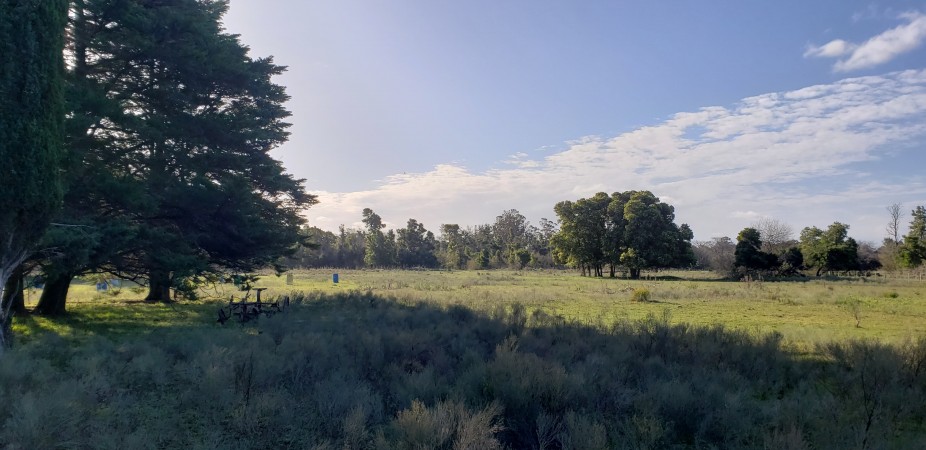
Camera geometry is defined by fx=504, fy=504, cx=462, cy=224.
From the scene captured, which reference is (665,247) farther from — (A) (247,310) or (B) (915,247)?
(A) (247,310)

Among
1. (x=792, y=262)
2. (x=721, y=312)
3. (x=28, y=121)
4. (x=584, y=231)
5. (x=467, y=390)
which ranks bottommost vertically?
(x=721, y=312)

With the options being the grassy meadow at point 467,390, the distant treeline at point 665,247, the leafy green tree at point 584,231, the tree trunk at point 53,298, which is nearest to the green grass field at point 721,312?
the tree trunk at point 53,298

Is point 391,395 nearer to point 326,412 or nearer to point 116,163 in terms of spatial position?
point 326,412

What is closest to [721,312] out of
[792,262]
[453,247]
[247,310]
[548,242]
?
[247,310]

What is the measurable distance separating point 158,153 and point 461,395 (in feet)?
54.9

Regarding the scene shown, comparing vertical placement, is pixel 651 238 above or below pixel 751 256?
above

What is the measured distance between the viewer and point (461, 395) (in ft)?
20.6

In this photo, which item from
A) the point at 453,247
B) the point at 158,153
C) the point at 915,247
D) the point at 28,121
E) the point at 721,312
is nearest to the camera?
the point at 28,121

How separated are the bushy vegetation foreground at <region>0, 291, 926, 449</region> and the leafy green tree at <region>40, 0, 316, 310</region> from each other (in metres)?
5.27

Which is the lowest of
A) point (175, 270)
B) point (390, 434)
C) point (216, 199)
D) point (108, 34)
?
point (390, 434)

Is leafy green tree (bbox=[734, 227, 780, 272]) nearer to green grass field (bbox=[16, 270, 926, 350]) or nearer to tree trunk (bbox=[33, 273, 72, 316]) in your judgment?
green grass field (bbox=[16, 270, 926, 350])

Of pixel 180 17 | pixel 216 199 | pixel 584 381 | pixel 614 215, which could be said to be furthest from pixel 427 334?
pixel 614 215

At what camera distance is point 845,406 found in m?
6.46

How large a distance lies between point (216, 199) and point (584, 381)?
13.9 m
